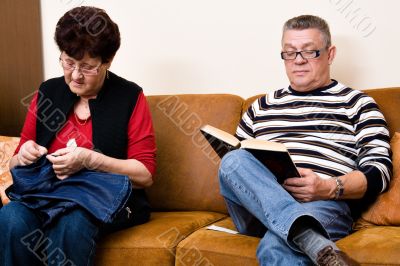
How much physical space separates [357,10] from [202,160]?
2.83 ft

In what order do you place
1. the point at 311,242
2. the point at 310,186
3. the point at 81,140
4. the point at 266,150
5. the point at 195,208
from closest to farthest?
the point at 311,242
the point at 266,150
the point at 310,186
the point at 81,140
the point at 195,208

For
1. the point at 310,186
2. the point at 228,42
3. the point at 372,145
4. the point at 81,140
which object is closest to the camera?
the point at 310,186

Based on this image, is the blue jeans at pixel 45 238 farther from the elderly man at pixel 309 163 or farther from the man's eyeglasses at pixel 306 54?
the man's eyeglasses at pixel 306 54

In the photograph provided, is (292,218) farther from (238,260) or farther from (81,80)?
(81,80)

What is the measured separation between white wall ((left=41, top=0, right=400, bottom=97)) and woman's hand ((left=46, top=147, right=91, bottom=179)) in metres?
0.92

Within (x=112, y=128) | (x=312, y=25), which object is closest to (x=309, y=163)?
(x=312, y=25)

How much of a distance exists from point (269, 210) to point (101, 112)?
694 mm

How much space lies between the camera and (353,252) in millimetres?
1200

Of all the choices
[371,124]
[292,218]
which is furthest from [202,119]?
[292,218]

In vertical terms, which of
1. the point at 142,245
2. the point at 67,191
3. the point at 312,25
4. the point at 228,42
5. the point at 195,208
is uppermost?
the point at 312,25

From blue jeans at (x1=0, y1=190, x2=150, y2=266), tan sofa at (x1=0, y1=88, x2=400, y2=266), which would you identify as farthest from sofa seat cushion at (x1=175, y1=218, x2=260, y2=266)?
blue jeans at (x1=0, y1=190, x2=150, y2=266)

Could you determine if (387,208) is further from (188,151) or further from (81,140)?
(81,140)

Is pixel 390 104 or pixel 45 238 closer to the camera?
pixel 45 238

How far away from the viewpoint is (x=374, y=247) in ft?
3.95
